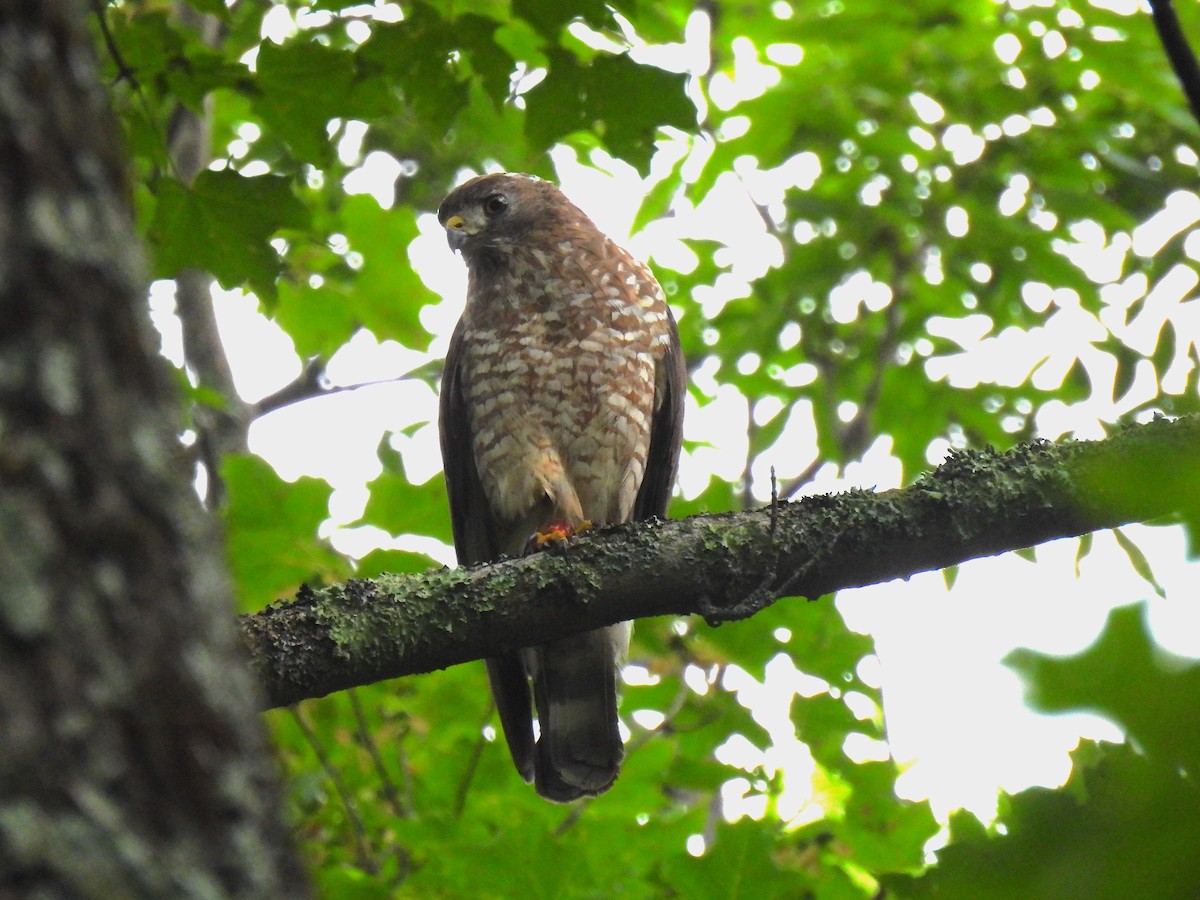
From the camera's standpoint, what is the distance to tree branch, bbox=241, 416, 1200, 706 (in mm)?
2916

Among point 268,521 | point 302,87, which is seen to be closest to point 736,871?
point 268,521

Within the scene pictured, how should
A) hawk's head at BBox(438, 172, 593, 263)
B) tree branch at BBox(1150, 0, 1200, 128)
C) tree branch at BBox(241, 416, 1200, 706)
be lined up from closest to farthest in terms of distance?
tree branch at BBox(241, 416, 1200, 706), tree branch at BBox(1150, 0, 1200, 128), hawk's head at BBox(438, 172, 593, 263)

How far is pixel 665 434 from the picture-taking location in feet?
17.8

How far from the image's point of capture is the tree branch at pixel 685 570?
292 cm

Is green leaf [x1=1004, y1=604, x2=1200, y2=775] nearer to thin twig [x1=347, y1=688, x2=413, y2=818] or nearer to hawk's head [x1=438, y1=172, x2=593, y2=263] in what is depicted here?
thin twig [x1=347, y1=688, x2=413, y2=818]

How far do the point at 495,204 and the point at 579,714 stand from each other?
2392mm

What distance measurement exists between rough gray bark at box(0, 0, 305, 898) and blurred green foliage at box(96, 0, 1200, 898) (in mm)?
607

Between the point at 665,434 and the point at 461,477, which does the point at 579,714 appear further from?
the point at 665,434

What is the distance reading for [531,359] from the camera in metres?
5.07

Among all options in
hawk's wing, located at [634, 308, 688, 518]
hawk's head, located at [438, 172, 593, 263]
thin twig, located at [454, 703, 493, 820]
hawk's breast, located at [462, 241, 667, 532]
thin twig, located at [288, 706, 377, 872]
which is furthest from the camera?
hawk's head, located at [438, 172, 593, 263]

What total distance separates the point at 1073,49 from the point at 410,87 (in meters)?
3.03

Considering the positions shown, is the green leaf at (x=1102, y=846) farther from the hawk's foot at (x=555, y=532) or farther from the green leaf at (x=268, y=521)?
the green leaf at (x=268, y=521)

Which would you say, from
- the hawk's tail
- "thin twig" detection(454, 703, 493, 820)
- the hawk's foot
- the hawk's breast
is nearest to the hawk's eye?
the hawk's breast

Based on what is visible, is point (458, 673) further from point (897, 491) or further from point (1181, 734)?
point (1181, 734)
